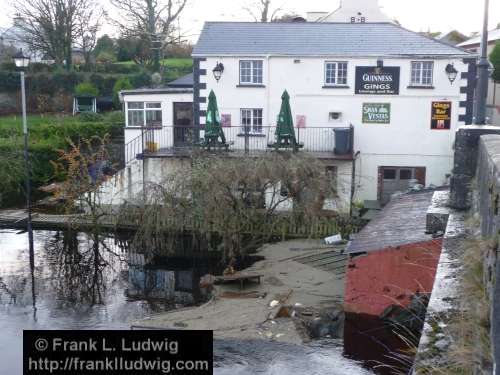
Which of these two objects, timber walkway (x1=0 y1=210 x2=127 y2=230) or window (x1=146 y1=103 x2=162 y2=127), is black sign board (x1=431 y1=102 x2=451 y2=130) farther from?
timber walkway (x1=0 y1=210 x2=127 y2=230)

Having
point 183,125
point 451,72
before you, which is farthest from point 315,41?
point 183,125

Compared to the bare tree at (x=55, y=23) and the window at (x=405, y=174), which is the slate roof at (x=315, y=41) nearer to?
the window at (x=405, y=174)

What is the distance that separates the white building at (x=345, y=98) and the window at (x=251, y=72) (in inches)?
1.5

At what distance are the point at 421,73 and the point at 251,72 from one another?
Result: 6461 mm

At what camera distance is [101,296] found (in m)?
16.8

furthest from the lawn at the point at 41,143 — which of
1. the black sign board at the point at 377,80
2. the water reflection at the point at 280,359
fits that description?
the water reflection at the point at 280,359

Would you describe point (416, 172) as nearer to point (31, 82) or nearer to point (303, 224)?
point (303, 224)

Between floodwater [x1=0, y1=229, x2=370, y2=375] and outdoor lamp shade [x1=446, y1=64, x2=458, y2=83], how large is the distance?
37.7ft

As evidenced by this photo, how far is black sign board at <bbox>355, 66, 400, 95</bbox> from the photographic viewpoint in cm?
2400

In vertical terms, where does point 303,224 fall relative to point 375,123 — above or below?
below

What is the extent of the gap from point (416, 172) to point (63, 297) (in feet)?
46.0

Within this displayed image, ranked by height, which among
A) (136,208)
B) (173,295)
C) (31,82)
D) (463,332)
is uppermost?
(31,82)

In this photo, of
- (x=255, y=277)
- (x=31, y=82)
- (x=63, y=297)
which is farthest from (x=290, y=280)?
(x=31, y=82)

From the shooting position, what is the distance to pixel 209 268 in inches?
759
